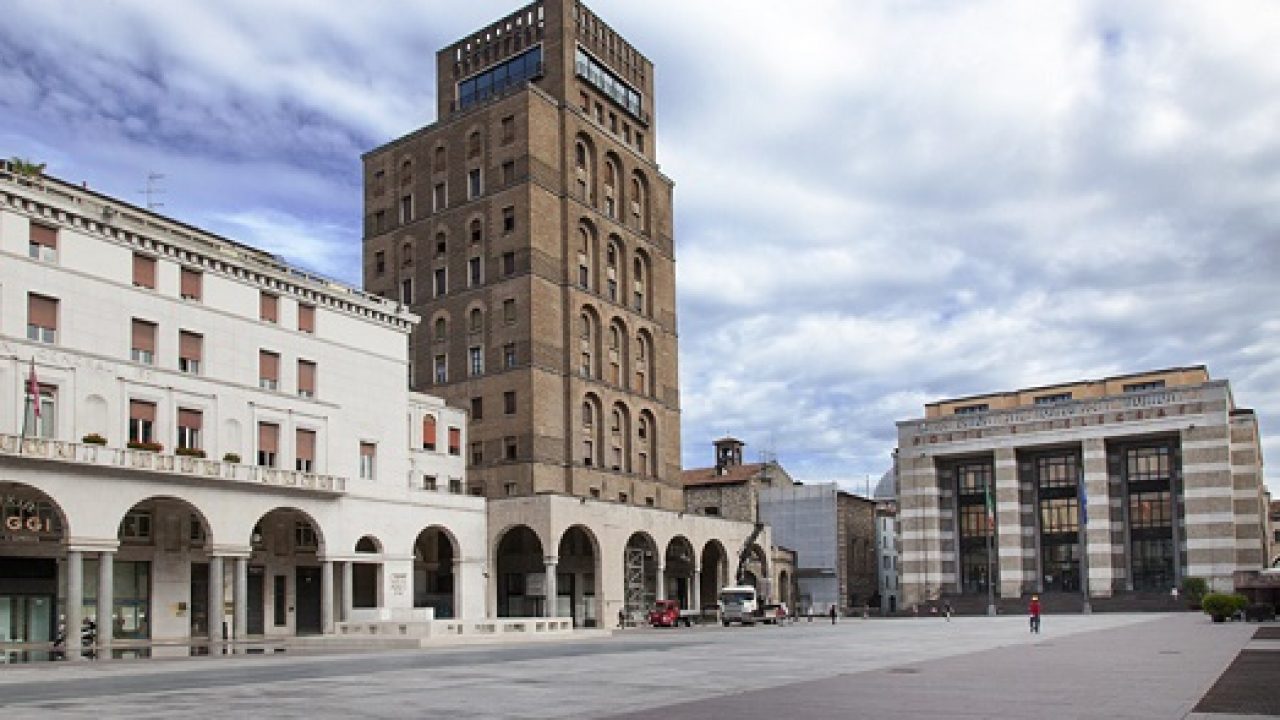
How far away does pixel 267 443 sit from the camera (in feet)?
186

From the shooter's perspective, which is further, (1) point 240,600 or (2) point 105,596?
(1) point 240,600

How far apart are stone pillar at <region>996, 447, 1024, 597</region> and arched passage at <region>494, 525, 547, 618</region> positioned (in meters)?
46.3

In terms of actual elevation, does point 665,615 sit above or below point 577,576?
below

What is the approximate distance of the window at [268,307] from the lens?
188 ft

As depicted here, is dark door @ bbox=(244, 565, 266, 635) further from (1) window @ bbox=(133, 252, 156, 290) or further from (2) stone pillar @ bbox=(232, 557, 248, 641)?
(1) window @ bbox=(133, 252, 156, 290)

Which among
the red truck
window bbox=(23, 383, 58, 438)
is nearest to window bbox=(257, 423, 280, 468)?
window bbox=(23, 383, 58, 438)

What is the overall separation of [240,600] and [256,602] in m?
5.85

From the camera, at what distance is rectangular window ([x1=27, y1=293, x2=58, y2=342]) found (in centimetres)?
4644

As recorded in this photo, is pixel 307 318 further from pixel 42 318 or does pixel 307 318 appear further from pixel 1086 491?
pixel 1086 491

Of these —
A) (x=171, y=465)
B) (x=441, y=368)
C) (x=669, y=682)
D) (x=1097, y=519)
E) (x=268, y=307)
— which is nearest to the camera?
(x=669, y=682)

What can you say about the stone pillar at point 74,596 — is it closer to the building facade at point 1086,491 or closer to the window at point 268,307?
the window at point 268,307

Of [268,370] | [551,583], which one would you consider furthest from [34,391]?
[551,583]

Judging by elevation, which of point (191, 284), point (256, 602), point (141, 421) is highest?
point (191, 284)

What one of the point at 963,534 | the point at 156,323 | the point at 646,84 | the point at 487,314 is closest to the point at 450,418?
the point at 487,314
